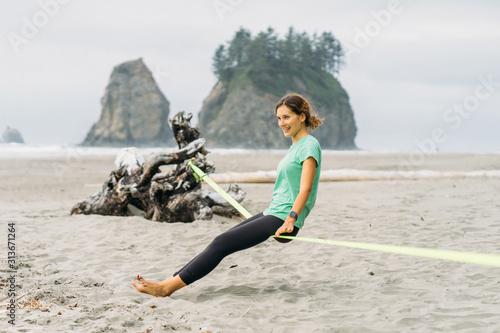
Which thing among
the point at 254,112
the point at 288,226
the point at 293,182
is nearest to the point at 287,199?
the point at 293,182

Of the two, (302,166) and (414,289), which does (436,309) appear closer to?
(414,289)

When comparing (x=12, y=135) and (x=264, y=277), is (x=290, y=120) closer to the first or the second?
(x=264, y=277)

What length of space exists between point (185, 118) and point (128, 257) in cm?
298

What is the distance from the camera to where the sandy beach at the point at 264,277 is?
3106 millimetres

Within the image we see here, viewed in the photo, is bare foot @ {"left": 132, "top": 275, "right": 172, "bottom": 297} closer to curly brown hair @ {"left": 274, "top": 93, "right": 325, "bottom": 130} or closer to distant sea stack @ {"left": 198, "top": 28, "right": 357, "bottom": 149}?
curly brown hair @ {"left": 274, "top": 93, "right": 325, "bottom": 130}

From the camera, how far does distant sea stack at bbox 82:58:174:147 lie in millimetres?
70125

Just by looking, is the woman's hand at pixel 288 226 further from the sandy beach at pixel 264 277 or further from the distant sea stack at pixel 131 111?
the distant sea stack at pixel 131 111

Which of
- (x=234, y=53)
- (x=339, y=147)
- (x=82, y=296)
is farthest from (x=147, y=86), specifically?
(x=82, y=296)

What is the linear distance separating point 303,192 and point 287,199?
0.78 ft

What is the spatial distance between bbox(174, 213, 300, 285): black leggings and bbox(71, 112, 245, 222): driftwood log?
3436 millimetres

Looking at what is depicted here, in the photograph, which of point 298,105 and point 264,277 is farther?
point 264,277

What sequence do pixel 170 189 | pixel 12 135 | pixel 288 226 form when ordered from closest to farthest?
pixel 288 226, pixel 170 189, pixel 12 135

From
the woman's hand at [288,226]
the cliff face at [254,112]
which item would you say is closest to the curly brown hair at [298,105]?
the woman's hand at [288,226]

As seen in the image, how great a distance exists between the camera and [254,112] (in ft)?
213
